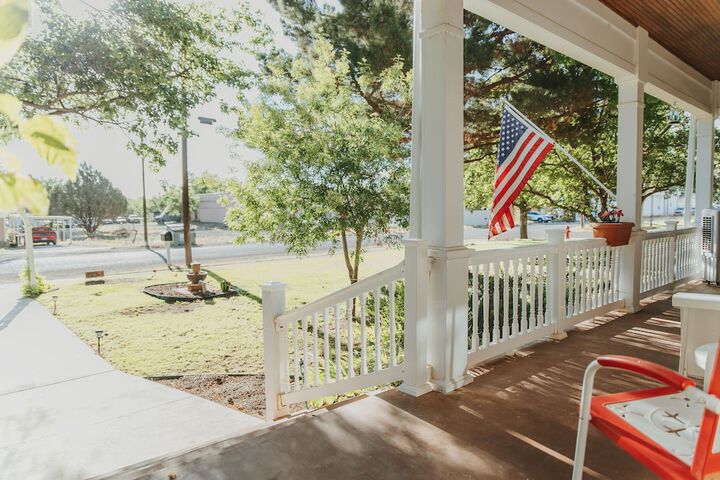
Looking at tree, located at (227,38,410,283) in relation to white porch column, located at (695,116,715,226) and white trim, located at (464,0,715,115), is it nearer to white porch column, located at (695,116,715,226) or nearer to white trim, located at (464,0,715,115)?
white trim, located at (464,0,715,115)

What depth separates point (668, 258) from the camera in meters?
5.89

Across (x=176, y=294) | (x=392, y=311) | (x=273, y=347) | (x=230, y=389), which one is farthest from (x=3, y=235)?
(x=392, y=311)

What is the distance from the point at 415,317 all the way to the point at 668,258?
497cm

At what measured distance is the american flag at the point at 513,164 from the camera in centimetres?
334

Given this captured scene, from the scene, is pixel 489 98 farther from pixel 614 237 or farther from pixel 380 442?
pixel 380 442

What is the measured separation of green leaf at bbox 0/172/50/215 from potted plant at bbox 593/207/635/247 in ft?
16.0

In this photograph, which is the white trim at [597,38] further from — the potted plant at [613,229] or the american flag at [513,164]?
the potted plant at [613,229]

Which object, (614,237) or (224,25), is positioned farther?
(224,25)

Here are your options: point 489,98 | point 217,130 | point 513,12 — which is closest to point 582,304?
point 513,12

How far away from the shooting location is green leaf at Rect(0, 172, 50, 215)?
0.46m

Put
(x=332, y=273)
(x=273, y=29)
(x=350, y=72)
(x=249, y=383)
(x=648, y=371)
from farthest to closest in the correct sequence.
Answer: (x=332, y=273) < (x=273, y=29) < (x=350, y=72) < (x=249, y=383) < (x=648, y=371)

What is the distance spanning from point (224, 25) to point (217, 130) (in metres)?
2.16

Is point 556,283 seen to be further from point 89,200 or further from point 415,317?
point 89,200

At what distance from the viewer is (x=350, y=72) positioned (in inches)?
301
